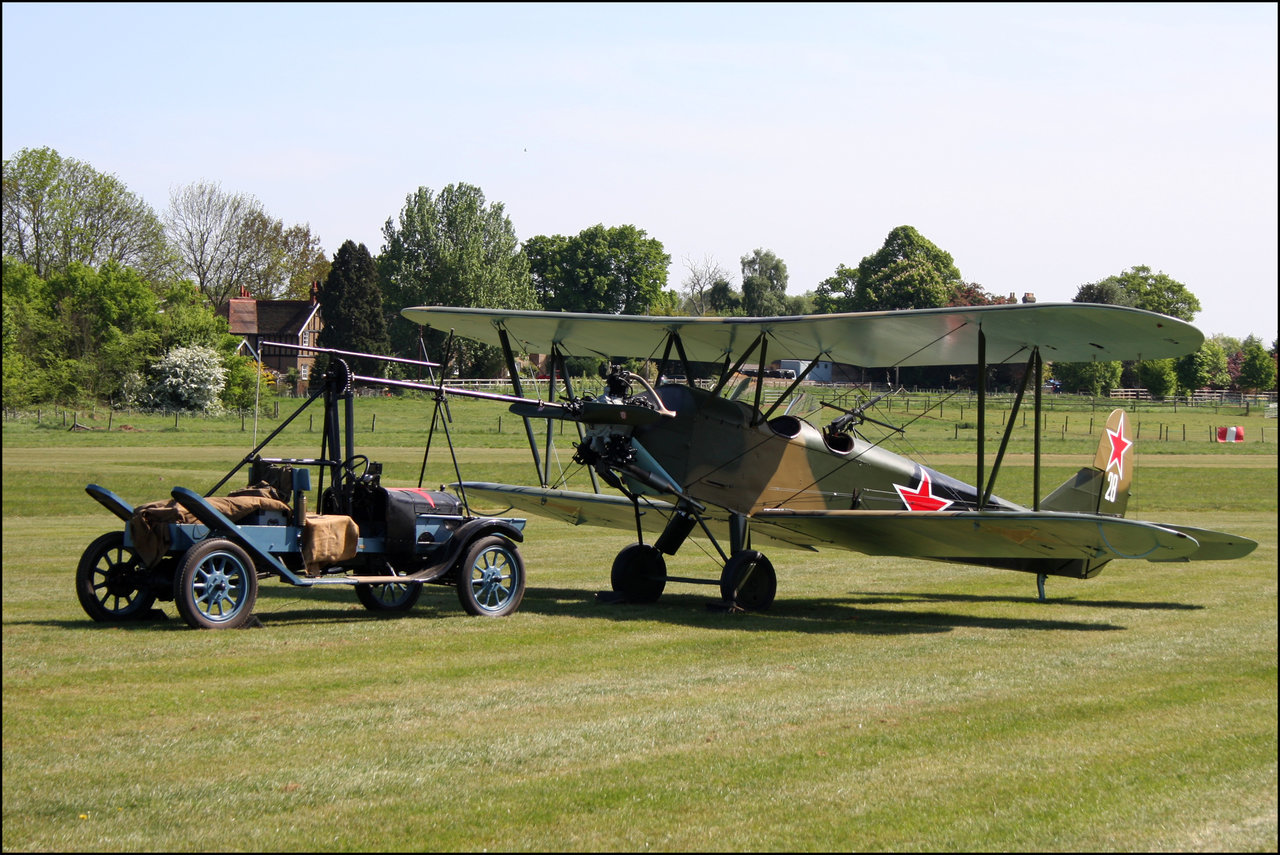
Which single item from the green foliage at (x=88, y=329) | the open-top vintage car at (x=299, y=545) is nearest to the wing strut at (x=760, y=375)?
the open-top vintage car at (x=299, y=545)

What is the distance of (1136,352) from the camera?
14062 millimetres

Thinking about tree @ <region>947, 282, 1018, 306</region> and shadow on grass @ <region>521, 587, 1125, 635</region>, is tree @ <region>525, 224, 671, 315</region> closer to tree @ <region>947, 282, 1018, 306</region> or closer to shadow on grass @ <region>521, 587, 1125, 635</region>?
tree @ <region>947, 282, 1018, 306</region>

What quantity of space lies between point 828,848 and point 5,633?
26.7 ft

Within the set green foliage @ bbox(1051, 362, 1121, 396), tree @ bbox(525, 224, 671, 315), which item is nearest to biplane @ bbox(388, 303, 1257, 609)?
green foliage @ bbox(1051, 362, 1121, 396)

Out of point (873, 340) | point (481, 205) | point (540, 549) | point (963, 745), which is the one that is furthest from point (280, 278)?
point (963, 745)

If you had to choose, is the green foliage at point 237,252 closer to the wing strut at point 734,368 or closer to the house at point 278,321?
the house at point 278,321

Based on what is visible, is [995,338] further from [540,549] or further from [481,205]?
[481,205]

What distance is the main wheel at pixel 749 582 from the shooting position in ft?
45.2

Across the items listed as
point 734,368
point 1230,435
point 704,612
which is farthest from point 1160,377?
point 704,612

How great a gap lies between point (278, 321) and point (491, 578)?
297 ft

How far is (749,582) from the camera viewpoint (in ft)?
45.5

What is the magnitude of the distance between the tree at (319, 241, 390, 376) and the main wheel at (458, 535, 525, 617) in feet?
250

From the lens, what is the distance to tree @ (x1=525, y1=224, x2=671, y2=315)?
112 m

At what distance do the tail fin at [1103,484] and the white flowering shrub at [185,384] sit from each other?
57736 millimetres
